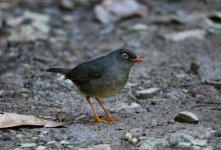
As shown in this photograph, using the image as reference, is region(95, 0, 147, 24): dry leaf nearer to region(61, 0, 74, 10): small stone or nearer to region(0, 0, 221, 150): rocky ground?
region(0, 0, 221, 150): rocky ground

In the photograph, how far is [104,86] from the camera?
235 inches

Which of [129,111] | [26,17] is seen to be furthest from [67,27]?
[129,111]

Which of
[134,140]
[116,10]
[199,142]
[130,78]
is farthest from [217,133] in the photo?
[116,10]

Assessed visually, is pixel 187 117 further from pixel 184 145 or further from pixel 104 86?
pixel 104 86

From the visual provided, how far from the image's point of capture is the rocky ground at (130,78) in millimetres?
5055

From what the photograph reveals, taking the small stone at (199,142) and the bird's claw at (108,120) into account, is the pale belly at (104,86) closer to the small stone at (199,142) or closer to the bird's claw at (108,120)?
the bird's claw at (108,120)

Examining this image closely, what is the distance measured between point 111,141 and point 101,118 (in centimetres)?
112

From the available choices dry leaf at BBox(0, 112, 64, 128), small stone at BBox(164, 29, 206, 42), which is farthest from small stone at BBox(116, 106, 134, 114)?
small stone at BBox(164, 29, 206, 42)

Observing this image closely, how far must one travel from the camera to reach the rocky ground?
505 cm

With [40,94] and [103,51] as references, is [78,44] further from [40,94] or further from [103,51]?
[40,94]

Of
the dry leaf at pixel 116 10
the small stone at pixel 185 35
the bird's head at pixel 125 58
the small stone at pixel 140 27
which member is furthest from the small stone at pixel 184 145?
the dry leaf at pixel 116 10

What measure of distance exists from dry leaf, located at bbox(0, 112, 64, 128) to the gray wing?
86 cm

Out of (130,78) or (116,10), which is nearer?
(130,78)

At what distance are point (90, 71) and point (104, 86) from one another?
306mm
